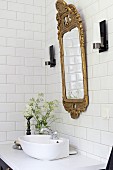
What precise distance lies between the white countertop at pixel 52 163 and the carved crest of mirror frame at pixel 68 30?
407 mm

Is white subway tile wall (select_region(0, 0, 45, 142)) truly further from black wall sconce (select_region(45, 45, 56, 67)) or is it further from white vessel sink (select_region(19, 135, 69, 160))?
white vessel sink (select_region(19, 135, 69, 160))

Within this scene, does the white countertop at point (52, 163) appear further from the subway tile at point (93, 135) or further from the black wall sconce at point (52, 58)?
the black wall sconce at point (52, 58)

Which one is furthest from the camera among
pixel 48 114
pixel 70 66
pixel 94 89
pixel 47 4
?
pixel 47 4

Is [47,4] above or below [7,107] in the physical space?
above

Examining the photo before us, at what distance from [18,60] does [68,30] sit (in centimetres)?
77

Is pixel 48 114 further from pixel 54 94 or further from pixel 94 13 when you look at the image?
pixel 94 13

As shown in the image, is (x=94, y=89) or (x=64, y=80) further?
(x=64, y=80)

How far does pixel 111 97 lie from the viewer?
6.09 ft

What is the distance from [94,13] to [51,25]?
90cm

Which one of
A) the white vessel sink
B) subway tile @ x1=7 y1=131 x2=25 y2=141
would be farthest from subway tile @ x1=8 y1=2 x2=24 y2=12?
the white vessel sink

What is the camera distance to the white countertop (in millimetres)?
1812

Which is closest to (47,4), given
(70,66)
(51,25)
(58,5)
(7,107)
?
(51,25)

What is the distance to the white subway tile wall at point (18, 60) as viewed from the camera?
9.18 ft

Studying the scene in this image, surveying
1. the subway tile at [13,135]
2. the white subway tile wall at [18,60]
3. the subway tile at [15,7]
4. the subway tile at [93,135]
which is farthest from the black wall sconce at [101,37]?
the subway tile at [13,135]
